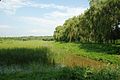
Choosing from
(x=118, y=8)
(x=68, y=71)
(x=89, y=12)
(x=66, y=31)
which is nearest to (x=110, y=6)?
(x=118, y=8)

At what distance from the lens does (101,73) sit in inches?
717

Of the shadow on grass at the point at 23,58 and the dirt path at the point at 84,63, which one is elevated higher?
the shadow on grass at the point at 23,58

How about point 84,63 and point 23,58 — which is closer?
point 84,63

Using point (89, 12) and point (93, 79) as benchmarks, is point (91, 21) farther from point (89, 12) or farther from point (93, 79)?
point (93, 79)

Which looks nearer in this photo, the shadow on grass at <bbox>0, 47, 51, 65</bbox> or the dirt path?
the shadow on grass at <bbox>0, 47, 51, 65</bbox>

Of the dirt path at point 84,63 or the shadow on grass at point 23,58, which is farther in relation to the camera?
the dirt path at point 84,63

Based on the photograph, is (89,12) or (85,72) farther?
(89,12)

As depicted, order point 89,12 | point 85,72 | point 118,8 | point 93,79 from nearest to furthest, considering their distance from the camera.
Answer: point 93,79 → point 85,72 → point 118,8 → point 89,12

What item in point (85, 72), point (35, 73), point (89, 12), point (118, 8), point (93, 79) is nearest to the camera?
point (93, 79)

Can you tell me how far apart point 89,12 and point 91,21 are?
1752 millimetres

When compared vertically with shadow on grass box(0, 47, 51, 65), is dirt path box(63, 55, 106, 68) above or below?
below

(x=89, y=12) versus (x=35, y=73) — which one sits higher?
(x=89, y=12)

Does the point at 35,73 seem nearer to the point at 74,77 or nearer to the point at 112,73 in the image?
the point at 74,77

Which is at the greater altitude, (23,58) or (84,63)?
(23,58)
